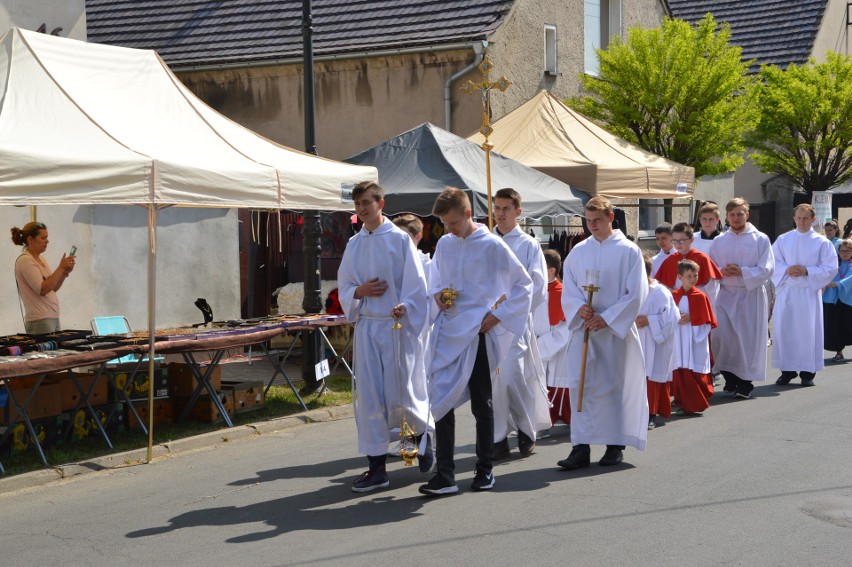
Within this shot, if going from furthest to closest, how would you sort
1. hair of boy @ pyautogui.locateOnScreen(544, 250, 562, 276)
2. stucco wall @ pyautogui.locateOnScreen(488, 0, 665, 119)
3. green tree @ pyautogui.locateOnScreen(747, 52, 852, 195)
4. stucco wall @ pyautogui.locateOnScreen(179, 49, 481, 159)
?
green tree @ pyautogui.locateOnScreen(747, 52, 852, 195) → stucco wall @ pyautogui.locateOnScreen(488, 0, 665, 119) → stucco wall @ pyautogui.locateOnScreen(179, 49, 481, 159) → hair of boy @ pyautogui.locateOnScreen(544, 250, 562, 276)

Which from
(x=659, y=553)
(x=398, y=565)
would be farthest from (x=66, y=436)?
(x=659, y=553)

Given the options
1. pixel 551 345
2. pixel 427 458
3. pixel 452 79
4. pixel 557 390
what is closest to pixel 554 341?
pixel 551 345

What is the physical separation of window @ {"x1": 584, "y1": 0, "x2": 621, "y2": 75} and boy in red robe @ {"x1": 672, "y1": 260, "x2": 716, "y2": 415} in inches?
523

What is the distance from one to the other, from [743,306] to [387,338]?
5.88 m

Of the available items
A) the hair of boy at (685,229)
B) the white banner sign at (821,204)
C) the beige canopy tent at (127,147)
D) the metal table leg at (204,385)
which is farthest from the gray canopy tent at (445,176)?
the white banner sign at (821,204)

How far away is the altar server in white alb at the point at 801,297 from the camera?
12.8m

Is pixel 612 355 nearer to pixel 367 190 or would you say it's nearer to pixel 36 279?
pixel 367 190

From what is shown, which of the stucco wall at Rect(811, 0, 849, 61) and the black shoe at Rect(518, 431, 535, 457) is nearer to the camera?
the black shoe at Rect(518, 431, 535, 457)

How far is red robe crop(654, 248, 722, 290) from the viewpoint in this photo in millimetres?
11484

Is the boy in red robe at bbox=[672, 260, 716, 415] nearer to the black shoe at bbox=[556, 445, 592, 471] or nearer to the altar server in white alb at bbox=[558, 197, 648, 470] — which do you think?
the altar server in white alb at bbox=[558, 197, 648, 470]

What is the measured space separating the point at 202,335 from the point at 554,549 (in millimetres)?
4774

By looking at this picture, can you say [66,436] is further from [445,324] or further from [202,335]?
[445,324]

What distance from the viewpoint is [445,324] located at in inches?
296

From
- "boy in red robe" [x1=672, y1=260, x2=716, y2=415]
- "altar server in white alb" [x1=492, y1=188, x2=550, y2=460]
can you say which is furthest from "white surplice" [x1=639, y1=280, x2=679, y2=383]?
"altar server in white alb" [x1=492, y1=188, x2=550, y2=460]
